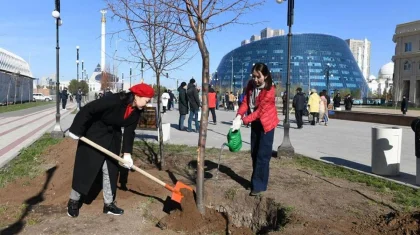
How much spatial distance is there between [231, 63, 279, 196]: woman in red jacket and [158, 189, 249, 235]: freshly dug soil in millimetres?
771

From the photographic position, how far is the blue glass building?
10875cm

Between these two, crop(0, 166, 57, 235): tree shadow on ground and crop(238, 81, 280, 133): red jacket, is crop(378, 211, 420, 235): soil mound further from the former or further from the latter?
crop(0, 166, 57, 235): tree shadow on ground

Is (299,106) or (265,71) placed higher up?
(265,71)

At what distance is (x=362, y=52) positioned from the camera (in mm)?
188000

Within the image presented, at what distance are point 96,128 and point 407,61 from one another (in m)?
79.7

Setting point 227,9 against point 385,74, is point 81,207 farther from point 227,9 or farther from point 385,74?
point 385,74

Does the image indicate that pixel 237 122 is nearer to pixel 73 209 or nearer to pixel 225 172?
pixel 225 172

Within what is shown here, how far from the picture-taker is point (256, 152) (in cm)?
555

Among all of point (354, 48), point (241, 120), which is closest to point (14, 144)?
point (241, 120)

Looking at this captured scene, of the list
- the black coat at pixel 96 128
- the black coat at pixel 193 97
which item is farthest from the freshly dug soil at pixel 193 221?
the black coat at pixel 193 97

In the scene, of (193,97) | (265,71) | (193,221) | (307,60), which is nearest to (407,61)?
(307,60)

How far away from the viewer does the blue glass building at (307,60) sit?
108750 millimetres

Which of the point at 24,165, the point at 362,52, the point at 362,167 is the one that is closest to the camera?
the point at 24,165

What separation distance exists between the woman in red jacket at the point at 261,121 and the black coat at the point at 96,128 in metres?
1.49
